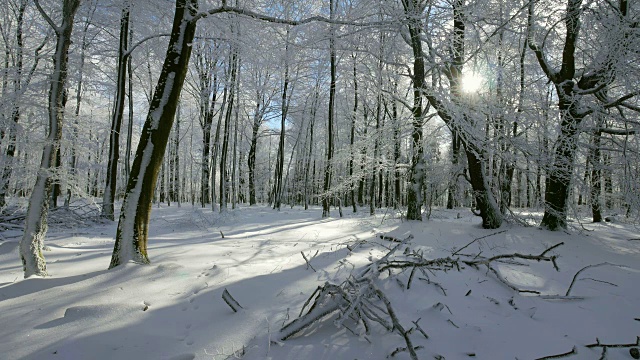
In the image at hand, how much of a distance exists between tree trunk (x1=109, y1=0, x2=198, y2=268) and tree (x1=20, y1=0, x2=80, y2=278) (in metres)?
1.01

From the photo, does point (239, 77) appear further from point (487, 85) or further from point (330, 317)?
point (330, 317)

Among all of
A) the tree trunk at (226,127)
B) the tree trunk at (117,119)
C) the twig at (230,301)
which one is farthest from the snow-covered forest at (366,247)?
the tree trunk at (226,127)

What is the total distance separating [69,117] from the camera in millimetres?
5020

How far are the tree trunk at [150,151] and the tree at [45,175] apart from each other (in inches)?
39.9

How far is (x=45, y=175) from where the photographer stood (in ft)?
13.0

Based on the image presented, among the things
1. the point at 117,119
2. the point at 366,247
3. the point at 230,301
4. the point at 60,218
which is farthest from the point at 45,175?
the point at 117,119

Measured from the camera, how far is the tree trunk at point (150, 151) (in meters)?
3.87

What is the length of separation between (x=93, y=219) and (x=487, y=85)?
1182 cm

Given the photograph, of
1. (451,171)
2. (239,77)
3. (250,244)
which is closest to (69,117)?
(250,244)

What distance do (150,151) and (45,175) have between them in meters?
1.40

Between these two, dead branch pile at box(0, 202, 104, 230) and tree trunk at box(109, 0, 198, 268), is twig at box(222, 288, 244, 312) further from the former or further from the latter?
dead branch pile at box(0, 202, 104, 230)

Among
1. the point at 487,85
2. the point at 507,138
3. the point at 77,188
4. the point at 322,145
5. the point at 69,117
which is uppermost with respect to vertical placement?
the point at 322,145

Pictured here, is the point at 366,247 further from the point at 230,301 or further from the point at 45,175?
the point at 45,175

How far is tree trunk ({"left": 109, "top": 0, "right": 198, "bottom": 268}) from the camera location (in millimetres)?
3867
